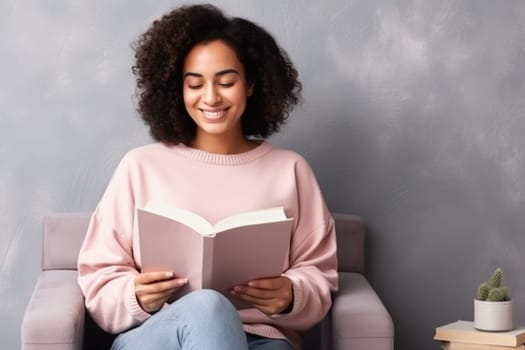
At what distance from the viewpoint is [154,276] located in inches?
85.5

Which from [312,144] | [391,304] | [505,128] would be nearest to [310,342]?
[391,304]

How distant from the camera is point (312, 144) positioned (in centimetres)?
288

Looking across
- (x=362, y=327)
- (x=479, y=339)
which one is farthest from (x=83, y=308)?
(x=479, y=339)

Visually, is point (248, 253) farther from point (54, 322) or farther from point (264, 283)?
point (54, 322)

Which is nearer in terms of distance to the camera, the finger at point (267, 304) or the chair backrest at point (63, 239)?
the finger at point (267, 304)

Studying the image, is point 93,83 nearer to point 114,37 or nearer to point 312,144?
point 114,37

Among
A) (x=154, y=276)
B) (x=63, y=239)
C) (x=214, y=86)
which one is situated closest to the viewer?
(x=154, y=276)

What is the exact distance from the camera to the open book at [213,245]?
208cm

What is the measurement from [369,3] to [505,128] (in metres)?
0.51

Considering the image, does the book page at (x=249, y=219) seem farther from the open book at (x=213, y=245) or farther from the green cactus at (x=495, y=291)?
the green cactus at (x=495, y=291)

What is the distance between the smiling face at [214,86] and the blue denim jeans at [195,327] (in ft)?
1.63

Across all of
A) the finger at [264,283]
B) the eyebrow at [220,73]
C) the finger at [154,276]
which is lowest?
the finger at [264,283]

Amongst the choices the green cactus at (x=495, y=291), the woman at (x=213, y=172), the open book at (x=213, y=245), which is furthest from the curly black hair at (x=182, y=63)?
the green cactus at (x=495, y=291)

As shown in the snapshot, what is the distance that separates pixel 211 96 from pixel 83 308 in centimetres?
56
